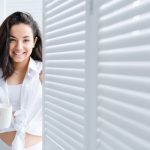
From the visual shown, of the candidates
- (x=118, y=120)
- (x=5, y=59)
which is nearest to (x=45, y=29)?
(x=5, y=59)

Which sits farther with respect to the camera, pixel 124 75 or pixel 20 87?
pixel 20 87

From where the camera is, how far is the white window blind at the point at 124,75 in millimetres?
641

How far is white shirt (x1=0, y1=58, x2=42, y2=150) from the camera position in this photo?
6.06 feet

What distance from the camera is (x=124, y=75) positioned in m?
0.73

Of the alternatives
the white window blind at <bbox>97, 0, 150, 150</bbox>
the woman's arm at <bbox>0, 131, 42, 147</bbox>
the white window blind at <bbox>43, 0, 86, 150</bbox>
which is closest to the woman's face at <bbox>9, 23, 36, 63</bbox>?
the woman's arm at <bbox>0, 131, 42, 147</bbox>

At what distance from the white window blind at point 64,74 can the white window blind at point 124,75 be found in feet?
0.47

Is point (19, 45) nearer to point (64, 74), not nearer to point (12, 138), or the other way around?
point (12, 138)

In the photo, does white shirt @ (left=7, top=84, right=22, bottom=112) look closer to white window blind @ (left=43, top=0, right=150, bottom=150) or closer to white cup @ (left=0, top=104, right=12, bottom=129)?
white cup @ (left=0, top=104, right=12, bottom=129)

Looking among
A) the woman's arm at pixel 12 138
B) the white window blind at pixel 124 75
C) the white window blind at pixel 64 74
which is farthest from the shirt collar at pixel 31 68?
the white window blind at pixel 124 75

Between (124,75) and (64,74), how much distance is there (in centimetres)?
44

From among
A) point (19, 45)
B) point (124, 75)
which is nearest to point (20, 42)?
point (19, 45)

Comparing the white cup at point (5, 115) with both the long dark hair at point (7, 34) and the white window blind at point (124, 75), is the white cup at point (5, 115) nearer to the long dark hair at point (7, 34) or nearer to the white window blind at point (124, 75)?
the long dark hair at point (7, 34)

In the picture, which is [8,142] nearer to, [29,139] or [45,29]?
[29,139]

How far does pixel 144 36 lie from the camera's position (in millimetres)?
631
